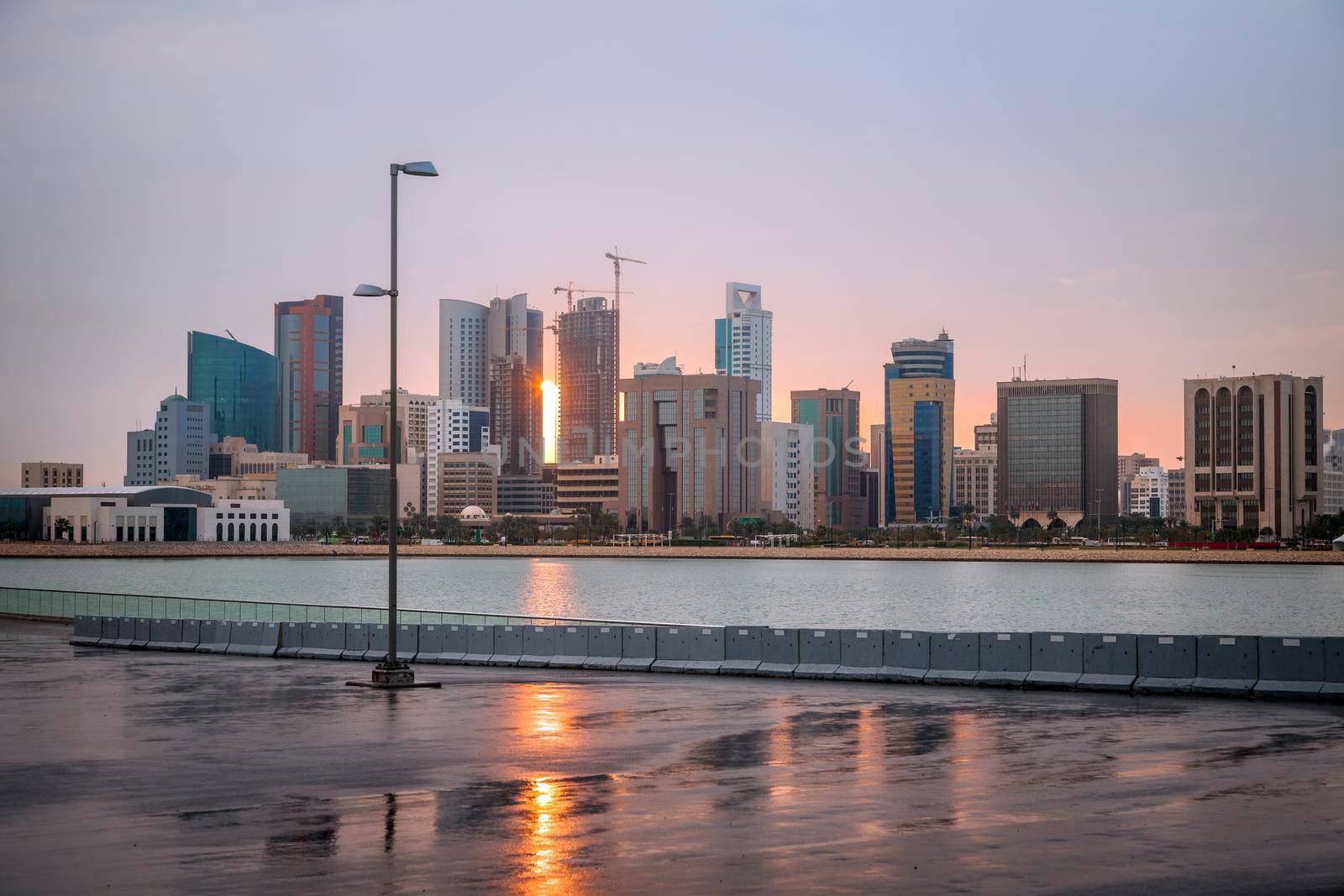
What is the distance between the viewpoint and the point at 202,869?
45.8ft

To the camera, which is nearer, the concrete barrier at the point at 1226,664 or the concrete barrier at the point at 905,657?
the concrete barrier at the point at 1226,664

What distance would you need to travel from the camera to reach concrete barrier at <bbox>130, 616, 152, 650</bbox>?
46.5 meters

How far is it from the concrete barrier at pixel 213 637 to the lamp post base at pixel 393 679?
42.2 ft

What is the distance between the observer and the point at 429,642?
4000 centimetres

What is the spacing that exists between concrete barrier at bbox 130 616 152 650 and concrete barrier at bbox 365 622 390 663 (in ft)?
32.1

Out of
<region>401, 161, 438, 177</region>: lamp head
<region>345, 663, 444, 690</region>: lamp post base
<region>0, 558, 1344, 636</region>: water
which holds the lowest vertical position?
<region>0, 558, 1344, 636</region>: water

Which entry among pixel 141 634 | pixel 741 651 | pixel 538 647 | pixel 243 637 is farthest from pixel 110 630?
pixel 741 651

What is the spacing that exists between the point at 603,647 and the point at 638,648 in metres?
1.06

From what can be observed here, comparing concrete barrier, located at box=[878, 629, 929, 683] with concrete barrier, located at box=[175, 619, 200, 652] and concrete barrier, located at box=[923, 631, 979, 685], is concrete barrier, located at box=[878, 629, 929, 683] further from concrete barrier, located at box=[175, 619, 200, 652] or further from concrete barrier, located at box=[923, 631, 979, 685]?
concrete barrier, located at box=[175, 619, 200, 652]

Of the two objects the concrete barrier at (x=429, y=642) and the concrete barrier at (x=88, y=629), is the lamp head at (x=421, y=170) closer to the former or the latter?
the concrete barrier at (x=429, y=642)

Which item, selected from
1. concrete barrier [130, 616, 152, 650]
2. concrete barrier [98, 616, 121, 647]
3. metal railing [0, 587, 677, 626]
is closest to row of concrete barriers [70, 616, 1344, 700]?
metal railing [0, 587, 677, 626]

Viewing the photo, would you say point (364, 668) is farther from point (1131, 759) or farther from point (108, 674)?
point (1131, 759)

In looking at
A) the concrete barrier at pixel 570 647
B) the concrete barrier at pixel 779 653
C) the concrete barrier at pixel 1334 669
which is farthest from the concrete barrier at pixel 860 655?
the concrete barrier at pixel 1334 669

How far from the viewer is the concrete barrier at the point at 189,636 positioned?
45.2 m
